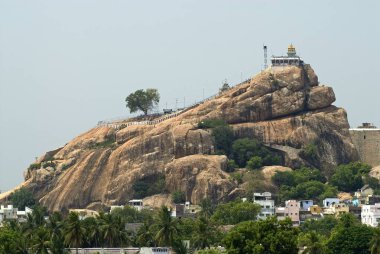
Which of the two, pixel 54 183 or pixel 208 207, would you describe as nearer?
pixel 208 207

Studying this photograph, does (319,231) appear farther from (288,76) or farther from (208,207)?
(288,76)

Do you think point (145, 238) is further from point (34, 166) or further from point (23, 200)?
point (34, 166)

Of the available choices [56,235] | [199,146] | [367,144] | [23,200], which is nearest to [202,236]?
[56,235]

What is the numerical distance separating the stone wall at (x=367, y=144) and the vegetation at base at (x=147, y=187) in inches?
1096

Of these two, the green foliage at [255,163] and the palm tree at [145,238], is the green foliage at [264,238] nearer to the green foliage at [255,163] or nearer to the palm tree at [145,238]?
the palm tree at [145,238]

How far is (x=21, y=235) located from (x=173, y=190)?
5333 cm

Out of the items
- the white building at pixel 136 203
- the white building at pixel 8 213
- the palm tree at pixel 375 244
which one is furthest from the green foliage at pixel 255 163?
the palm tree at pixel 375 244

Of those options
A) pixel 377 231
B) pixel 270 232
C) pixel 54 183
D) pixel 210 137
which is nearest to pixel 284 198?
pixel 210 137

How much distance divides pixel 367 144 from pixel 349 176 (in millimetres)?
11928

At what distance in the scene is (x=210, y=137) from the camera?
622 feet

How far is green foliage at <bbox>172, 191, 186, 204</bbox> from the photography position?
7200 inches

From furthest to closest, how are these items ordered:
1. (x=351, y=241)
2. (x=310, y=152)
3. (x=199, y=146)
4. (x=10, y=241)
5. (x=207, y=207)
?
(x=310, y=152) → (x=199, y=146) → (x=207, y=207) → (x=351, y=241) → (x=10, y=241)

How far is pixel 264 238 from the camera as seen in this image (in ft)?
387

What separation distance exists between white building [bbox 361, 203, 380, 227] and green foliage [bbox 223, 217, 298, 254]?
5114 cm
